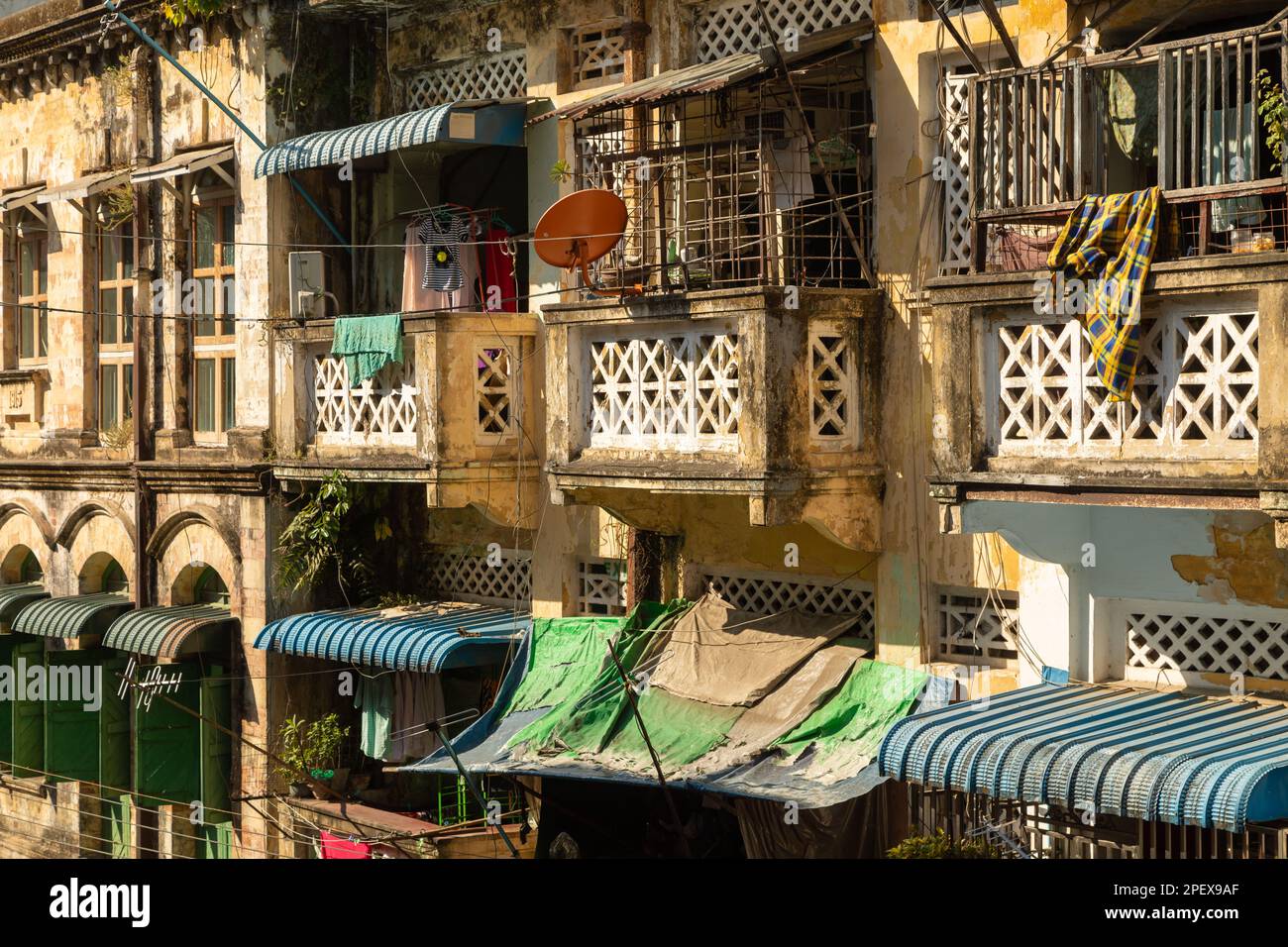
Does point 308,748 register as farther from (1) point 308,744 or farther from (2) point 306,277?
(2) point 306,277

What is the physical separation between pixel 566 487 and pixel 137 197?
782cm

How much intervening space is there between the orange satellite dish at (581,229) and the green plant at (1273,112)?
4854mm

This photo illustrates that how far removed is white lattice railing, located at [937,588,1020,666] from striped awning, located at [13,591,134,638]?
1041 cm

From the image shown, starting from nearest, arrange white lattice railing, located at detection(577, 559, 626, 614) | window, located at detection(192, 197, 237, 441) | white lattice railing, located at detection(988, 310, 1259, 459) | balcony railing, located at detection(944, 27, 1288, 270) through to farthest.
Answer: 1. white lattice railing, located at detection(988, 310, 1259, 459)
2. balcony railing, located at detection(944, 27, 1288, 270)
3. white lattice railing, located at detection(577, 559, 626, 614)
4. window, located at detection(192, 197, 237, 441)

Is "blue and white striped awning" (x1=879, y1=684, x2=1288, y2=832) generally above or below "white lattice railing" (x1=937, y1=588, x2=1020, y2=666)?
below

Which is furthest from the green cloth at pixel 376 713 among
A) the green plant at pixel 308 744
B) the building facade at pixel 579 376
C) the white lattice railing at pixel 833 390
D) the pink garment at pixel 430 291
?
the white lattice railing at pixel 833 390

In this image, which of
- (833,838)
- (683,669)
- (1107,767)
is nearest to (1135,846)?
(1107,767)

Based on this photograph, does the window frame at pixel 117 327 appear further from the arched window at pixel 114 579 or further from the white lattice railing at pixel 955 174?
the white lattice railing at pixel 955 174

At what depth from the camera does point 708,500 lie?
14.7 m

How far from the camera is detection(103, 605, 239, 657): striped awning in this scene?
18.1 m

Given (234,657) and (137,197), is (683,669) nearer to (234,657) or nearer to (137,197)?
(234,657)

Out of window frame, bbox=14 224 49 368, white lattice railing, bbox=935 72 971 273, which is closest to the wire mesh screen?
white lattice railing, bbox=935 72 971 273

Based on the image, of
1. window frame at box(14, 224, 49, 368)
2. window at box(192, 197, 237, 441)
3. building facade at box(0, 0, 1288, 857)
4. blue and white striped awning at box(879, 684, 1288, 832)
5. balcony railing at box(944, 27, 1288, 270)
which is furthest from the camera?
window frame at box(14, 224, 49, 368)

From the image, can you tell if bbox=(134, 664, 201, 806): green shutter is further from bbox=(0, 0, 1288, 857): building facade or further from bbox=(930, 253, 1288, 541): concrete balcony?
bbox=(930, 253, 1288, 541): concrete balcony
